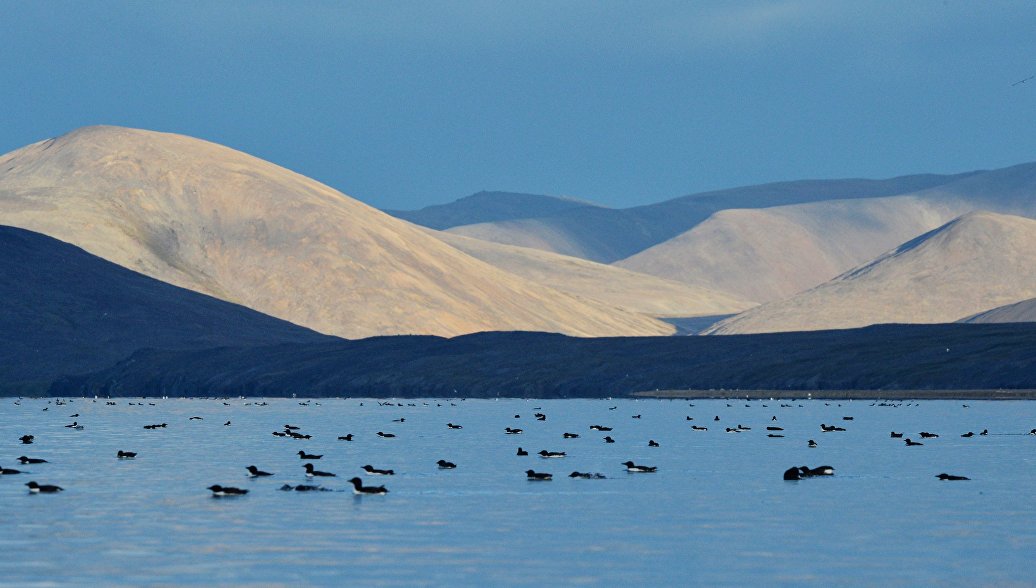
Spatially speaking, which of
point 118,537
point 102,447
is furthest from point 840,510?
point 102,447

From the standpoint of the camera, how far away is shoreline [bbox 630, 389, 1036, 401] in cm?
15273

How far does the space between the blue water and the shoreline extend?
67.8m

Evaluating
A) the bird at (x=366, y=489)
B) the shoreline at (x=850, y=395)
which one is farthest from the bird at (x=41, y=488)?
the shoreline at (x=850, y=395)

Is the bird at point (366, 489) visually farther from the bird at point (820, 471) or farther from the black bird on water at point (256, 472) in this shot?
the bird at point (820, 471)

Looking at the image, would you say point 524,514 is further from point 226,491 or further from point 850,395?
point 850,395

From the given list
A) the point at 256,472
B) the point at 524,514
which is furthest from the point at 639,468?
the point at 524,514

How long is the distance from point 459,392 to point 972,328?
2299 inches

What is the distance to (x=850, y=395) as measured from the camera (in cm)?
16462

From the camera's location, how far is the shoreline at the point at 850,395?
153 meters

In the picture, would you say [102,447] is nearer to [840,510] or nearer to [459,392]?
[840,510]

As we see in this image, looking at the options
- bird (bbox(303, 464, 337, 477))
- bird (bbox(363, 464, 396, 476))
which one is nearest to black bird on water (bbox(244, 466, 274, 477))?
bird (bbox(303, 464, 337, 477))

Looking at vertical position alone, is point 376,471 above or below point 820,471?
below

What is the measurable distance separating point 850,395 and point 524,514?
12348cm

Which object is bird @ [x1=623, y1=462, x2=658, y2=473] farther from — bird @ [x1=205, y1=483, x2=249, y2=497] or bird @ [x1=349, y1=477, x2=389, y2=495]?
bird @ [x1=205, y1=483, x2=249, y2=497]
